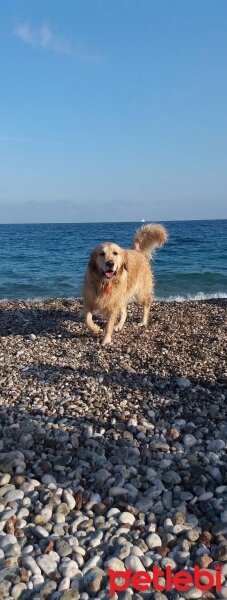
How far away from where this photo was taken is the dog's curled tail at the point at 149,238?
8.40m

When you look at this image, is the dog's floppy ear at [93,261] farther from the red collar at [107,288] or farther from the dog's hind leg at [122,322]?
the dog's hind leg at [122,322]

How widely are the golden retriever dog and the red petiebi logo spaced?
4.24 meters

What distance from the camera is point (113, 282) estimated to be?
674 cm

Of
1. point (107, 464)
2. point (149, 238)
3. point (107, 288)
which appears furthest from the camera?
point (149, 238)

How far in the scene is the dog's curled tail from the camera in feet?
27.6

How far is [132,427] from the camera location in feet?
13.3

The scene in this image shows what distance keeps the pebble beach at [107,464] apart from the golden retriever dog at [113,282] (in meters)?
0.63

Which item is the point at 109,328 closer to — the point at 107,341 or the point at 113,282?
the point at 107,341

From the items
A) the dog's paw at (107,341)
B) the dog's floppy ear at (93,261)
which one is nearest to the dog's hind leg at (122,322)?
the dog's paw at (107,341)

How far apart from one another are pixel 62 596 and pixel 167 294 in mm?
11897

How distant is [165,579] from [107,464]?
111cm

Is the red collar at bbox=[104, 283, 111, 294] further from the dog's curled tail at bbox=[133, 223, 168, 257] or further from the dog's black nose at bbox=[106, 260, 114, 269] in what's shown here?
the dog's curled tail at bbox=[133, 223, 168, 257]

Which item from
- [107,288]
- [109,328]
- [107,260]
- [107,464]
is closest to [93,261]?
[107,260]

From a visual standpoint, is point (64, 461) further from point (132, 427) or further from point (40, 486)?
point (132, 427)
